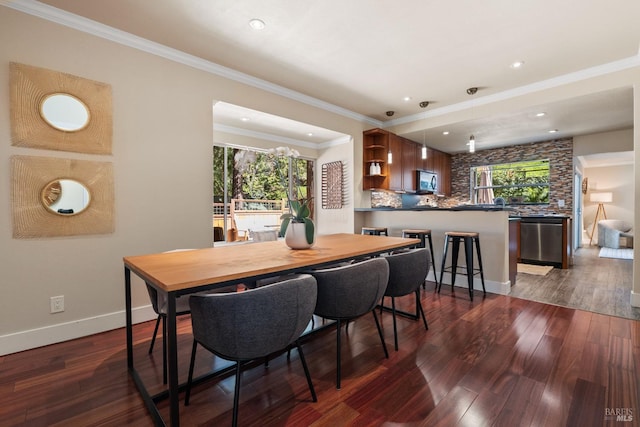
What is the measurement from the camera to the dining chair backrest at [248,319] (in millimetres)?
1219

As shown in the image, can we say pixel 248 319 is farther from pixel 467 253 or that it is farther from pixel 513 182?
pixel 513 182

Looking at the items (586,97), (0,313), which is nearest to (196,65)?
(0,313)

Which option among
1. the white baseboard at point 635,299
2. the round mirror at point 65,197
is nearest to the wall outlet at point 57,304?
the round mirror at point 65,197

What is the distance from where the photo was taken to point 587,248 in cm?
709

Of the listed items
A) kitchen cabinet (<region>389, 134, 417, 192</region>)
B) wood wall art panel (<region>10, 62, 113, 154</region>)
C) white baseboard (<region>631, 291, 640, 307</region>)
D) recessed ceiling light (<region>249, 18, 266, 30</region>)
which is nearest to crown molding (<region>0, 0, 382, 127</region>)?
wood wall art panel (<region>10, 62, 113, 154</region>)

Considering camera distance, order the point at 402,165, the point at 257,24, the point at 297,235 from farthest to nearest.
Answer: the point at 402,165, the point at 257,24, the point at 297,235

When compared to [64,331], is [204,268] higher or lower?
higher

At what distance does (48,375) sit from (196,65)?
9.50ft

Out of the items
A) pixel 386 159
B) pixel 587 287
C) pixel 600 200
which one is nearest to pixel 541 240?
pixel 587 287

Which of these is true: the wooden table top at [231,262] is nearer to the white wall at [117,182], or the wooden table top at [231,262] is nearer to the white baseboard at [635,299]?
the white wall at [117,182]

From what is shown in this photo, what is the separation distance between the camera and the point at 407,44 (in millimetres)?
2771

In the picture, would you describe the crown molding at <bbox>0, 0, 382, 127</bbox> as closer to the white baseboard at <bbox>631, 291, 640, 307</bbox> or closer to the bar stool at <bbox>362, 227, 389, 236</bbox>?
the bar stool at <bbox>362, 227, 389, 236</bbox>

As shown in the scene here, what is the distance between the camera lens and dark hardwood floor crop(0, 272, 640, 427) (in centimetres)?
145

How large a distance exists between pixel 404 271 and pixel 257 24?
2.39 metres
